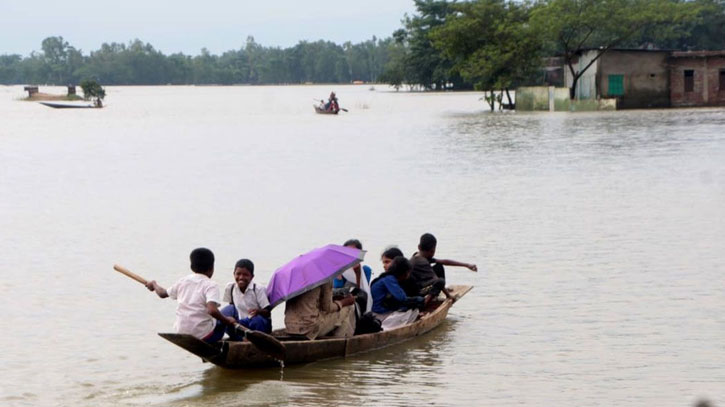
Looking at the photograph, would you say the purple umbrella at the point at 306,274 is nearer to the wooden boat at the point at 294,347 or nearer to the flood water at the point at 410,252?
the wooden boat at the point at 294,347

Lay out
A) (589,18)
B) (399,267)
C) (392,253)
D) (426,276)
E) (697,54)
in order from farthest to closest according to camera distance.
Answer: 1. (589,18)
2. (697,54)
3. (426,276)
4. (392,253)
5. (399,267)


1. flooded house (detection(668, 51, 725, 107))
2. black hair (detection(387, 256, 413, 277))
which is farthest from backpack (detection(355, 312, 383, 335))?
flooded house (detection(668, 51, 725, 107))

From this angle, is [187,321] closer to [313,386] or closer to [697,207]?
[313,386]

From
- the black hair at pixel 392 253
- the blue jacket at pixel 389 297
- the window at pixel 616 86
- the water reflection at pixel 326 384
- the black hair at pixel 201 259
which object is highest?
the window at pixel 616 86

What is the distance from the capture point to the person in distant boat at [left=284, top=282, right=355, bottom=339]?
9234 mm

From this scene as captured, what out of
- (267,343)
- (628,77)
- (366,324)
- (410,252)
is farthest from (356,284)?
(628,77)

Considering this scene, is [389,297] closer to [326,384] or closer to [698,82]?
[326,384]

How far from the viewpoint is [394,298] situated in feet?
34.3

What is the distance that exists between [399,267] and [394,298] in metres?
0.30

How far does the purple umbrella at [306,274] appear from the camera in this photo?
9.05 m

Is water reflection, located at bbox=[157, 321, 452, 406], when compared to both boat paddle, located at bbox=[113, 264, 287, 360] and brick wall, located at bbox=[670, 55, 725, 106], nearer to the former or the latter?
boat paddle, located at bbox=[113, 264, 287, 360]

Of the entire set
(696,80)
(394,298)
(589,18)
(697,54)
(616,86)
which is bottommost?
(394,298)

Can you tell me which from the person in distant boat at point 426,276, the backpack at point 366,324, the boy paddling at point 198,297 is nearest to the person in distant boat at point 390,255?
the person in distant boat at point 426,276

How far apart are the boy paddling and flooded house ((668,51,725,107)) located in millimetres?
42928
